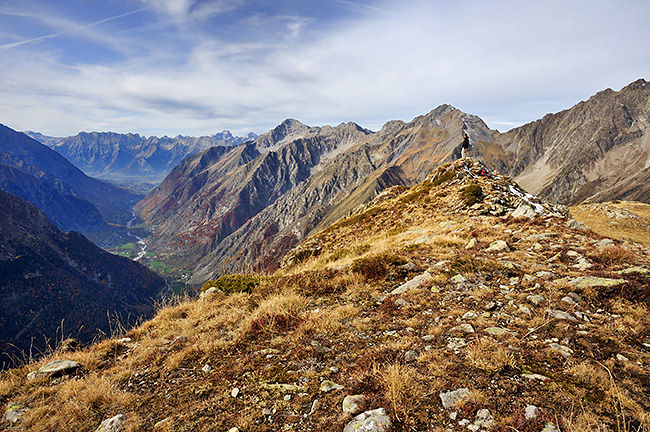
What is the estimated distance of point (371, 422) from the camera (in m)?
3.96

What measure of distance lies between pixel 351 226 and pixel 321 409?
2789 cm

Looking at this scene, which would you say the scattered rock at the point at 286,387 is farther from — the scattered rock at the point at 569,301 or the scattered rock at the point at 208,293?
the scattered rock at the point at 569,301

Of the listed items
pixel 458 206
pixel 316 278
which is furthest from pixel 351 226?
pixel 316 278

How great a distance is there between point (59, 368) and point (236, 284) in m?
5.40

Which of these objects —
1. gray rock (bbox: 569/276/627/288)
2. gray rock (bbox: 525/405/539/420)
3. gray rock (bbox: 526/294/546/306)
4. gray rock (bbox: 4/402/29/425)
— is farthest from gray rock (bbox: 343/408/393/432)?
gray rock (bbox: 569/276/627/288)

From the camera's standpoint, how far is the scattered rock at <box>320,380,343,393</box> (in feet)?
16.0

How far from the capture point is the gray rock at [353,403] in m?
4.28

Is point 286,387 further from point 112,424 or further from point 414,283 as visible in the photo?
point 414,283

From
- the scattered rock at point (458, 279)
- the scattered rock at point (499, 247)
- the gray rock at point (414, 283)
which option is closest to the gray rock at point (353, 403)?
the gray rock at point (414, 283)

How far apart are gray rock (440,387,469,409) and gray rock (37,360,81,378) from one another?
8526mm

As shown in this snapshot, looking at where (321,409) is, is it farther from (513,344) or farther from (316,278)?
(316,278)

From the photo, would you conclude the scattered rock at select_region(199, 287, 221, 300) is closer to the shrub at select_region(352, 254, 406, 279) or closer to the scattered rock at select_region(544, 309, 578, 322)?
the shrub at select_region(352, 254, 406, 279)

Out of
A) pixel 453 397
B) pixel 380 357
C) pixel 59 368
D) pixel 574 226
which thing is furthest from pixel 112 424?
pixel 574 226

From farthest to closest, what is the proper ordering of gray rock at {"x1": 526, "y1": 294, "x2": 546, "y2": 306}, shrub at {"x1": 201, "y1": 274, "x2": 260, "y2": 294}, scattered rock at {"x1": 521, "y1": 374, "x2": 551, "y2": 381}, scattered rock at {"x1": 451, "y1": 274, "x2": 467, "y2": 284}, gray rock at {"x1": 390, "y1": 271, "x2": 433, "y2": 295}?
shrub at {"x1": 201, "y1": 274, "x2": 260, "y2": 294} → gray rock at {"x1": 390, "y1": 271, "x2": 433, "y2": 295} → scattered rock at {"x1": 451, "y1": 274, "x2": 467, "y2": 284} → gray rock at {"x1": 526, "y1": 294, "x2": 546, "y2": 306} → scattered rock at {"x1": 521, "y1": 374, "x2": 551, "y2": 381}
